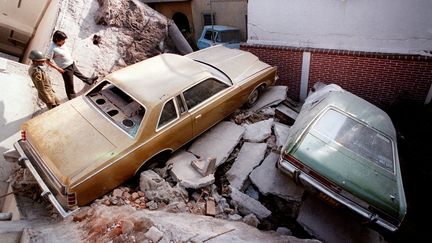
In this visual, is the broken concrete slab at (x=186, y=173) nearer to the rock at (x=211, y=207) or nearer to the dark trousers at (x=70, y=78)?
the rock at (x=211, y=207)

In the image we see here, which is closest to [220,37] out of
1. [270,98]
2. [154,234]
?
[270,98]

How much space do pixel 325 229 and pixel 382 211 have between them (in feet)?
3.27

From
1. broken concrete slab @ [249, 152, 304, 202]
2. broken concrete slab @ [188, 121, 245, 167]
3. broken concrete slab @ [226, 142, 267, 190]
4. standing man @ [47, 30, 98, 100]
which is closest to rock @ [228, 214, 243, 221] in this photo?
broken concrete slab @ [226, 142, 267, 190]

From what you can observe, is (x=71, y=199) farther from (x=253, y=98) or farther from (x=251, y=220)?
(x=253, y=98)

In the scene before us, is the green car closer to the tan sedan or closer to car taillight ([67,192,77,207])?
the tan sedan

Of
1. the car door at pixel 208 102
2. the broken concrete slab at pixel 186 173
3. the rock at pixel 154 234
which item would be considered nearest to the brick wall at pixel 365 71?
the car door at pixel 208 102

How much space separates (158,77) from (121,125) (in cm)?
117

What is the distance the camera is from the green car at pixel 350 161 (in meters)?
3.84

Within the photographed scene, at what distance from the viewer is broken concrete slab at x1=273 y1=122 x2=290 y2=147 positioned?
5.56 m

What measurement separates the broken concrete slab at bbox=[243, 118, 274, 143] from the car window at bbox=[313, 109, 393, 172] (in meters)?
1.31

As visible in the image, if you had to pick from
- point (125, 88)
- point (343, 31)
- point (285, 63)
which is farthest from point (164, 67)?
point (343, 31)

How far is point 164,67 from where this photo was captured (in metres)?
5.38

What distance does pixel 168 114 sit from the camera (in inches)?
184

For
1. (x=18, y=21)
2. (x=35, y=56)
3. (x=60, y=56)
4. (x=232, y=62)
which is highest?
(x=18, y=21)
